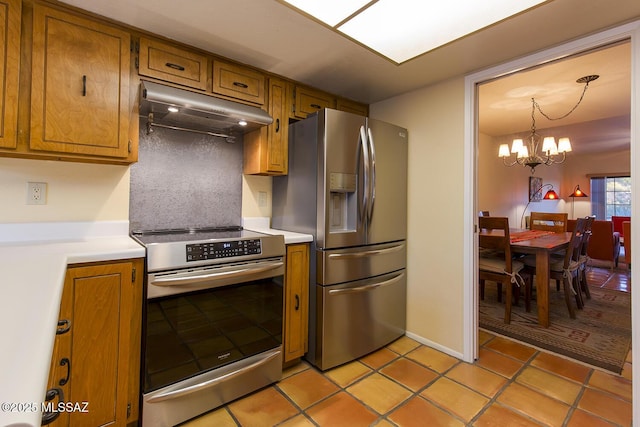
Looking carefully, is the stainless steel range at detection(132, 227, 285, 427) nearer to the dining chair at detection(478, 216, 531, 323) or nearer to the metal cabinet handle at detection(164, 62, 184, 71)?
the metal cabinet handle at detection(164, 62, 184, 71)

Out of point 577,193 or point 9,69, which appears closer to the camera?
point 9,69

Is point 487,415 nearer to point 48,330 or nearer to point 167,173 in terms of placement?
point 48,330

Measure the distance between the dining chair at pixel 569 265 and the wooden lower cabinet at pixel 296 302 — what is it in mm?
2580

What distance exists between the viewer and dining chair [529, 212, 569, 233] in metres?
4.27

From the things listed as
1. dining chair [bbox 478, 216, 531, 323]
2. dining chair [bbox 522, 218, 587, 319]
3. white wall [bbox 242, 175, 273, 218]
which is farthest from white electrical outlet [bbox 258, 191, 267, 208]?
dining chair [bbox 522, 218, 587, 319]

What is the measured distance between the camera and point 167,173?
2.07m

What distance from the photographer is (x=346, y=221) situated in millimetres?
2252

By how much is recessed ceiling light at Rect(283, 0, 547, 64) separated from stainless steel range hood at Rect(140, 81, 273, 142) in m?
0.67

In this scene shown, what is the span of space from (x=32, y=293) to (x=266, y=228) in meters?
1.86

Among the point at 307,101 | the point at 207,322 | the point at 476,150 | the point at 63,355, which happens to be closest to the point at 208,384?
the point at 207,322

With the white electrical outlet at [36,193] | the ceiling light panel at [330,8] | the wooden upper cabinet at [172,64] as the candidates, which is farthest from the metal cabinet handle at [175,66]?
the white electrical outlet at [36,193]

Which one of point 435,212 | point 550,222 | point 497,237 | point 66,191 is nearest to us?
point 66,191

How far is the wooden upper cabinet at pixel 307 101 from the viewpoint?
2402 mm

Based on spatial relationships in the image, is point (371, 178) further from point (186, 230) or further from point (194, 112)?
point (186, 230)
